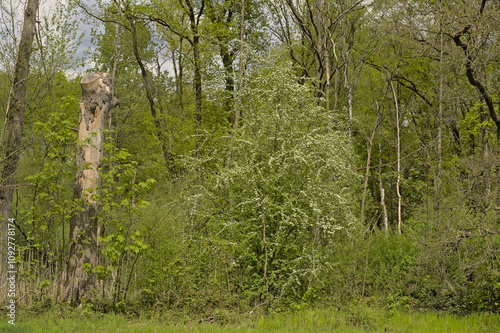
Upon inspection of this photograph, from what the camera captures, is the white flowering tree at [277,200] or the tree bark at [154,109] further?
the tree bark at [154,109]

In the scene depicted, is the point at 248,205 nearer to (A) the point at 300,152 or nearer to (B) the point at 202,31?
(A) the point at 300,152

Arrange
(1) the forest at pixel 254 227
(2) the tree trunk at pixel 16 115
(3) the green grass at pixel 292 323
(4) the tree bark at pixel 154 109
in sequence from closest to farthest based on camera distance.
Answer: (3) the green grass at pixel 292 323
(1) the forest at pixel 254 227
(2) the tree trunk at pixel 16 115
(4) the tree bark at pixel 154 109

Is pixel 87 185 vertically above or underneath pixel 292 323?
above

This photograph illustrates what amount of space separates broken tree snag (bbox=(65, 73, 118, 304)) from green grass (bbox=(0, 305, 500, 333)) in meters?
0.83

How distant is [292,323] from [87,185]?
443 centimetres

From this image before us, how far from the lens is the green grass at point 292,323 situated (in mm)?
6243

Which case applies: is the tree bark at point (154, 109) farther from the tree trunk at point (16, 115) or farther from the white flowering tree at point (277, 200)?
the white flowering tree at point (277, 200)

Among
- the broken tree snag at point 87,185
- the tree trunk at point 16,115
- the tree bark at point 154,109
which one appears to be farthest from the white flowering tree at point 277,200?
the tree bark at point 154,109

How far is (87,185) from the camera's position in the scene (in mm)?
8016

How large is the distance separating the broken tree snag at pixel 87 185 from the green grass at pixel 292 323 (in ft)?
2.72

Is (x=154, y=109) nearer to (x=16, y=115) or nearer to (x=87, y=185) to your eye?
(x=16, y=115)

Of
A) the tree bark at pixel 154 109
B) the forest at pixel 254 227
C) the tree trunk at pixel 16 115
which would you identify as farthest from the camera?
the tree bark at pixel 154 109

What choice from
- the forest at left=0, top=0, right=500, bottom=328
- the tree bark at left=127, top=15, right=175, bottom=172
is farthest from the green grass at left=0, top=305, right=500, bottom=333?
the tree bark at left=127, top=15, right=175, bottom=172

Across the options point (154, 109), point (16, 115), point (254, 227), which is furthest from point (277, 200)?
point (154, 109)
